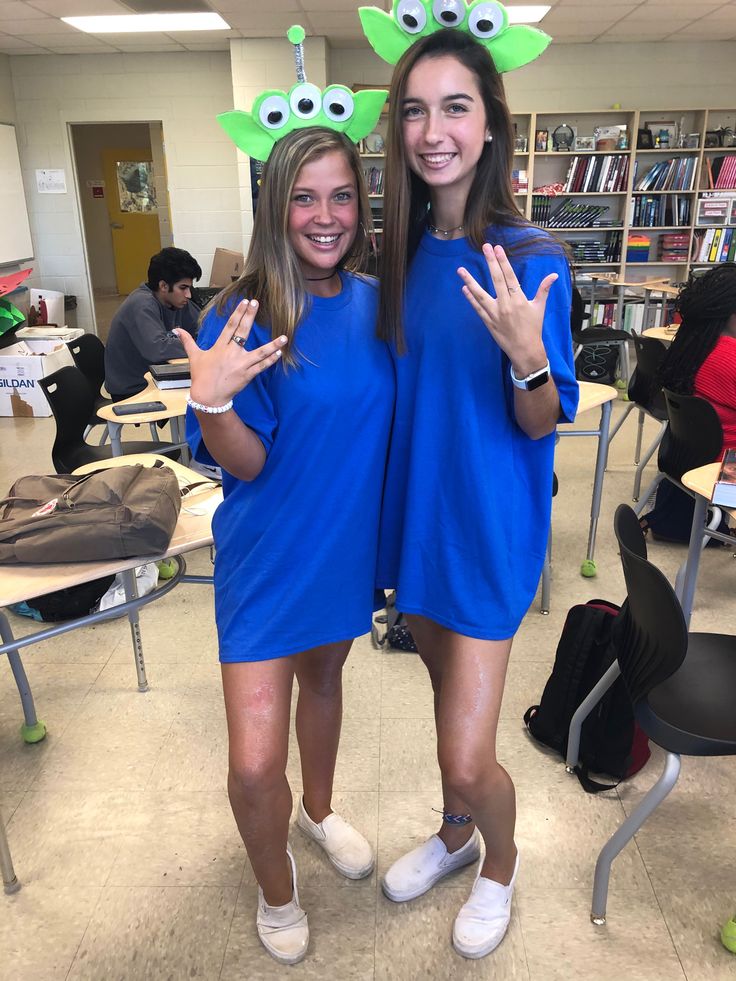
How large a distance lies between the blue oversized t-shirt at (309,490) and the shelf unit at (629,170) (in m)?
6.03

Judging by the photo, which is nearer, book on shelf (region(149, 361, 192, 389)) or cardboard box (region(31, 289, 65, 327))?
book on shelf (region(149, 361, 192, 389))

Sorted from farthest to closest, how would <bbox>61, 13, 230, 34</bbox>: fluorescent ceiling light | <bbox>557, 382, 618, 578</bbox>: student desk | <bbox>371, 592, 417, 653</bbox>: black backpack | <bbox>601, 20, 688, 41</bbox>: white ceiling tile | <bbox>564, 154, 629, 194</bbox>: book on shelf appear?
<bbox>564, 154, 629, 194</bbox>: book on shelf → <bbox>601, 20, 688, 41</bbox>: white ceiling tile → <bbox>61, 13, 230, 34</bbox>: fluorescent ceiling light → <bbox>557, 382, 618, 578</bbox>: student desk → <bbox>371, 592, 417, 653</bbox>: black backpack

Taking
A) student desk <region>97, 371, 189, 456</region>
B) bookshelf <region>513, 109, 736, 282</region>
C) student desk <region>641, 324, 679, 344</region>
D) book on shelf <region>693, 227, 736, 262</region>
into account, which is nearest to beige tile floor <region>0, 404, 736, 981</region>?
student desk <region>97, 371, 189, 456</region>

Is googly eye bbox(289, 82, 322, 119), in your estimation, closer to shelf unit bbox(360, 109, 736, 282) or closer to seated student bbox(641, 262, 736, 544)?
seated student bbox(641, 262, 736, 544)

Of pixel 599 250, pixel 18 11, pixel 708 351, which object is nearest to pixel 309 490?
pixel 708 351

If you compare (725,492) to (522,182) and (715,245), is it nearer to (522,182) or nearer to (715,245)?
(522,182)

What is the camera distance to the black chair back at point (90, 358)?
→ 381 centimetres

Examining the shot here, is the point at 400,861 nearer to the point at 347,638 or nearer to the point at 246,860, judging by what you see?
the point at 246,860

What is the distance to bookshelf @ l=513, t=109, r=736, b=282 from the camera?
690 centimetres

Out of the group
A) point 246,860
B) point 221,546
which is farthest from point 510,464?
point 246,860

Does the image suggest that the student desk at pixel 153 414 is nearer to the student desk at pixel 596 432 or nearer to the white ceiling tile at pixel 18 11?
the student desk at pixel 596 432

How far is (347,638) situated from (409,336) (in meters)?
0.56

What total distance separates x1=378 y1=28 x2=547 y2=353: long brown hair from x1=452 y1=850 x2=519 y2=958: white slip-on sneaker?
3.64ft

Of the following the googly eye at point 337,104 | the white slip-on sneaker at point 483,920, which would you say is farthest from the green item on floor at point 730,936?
the googly eye at point 337,104
